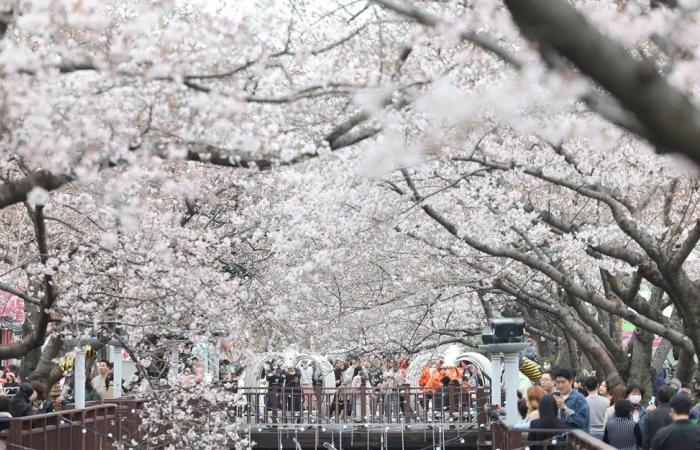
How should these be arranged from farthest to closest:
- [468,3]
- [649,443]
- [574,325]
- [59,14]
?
[574,325] → [649,443] → [468,3] → [59,14]

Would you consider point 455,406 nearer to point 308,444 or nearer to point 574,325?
point 308,444

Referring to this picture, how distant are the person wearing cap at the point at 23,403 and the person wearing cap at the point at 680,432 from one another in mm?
7981

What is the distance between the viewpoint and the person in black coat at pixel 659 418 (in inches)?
448

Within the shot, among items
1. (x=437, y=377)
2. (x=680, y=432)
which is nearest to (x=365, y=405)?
(x=437, y=377)

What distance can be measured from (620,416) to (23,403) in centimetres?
728

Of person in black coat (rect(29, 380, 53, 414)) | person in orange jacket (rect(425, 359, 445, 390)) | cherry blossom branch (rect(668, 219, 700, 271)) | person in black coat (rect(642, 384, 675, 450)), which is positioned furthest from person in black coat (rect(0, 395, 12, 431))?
person in orange jacket (rect(425, 359, 445, 390))

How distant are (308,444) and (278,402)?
1.52m

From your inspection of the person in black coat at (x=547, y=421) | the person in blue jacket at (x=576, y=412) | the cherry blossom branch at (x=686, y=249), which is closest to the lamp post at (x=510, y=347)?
the person in blue jacket at (x=576, y=412)

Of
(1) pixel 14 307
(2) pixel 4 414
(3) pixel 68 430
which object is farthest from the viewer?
(1) pixel 14 307

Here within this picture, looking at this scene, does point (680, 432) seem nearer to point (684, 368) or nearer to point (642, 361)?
point (684, 368)

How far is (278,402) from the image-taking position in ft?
90.8

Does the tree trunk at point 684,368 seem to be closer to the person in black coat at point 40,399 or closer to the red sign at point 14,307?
the person in black coat at point 40,399

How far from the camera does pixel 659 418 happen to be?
11.4 meters

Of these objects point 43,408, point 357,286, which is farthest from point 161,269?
point 357,286
